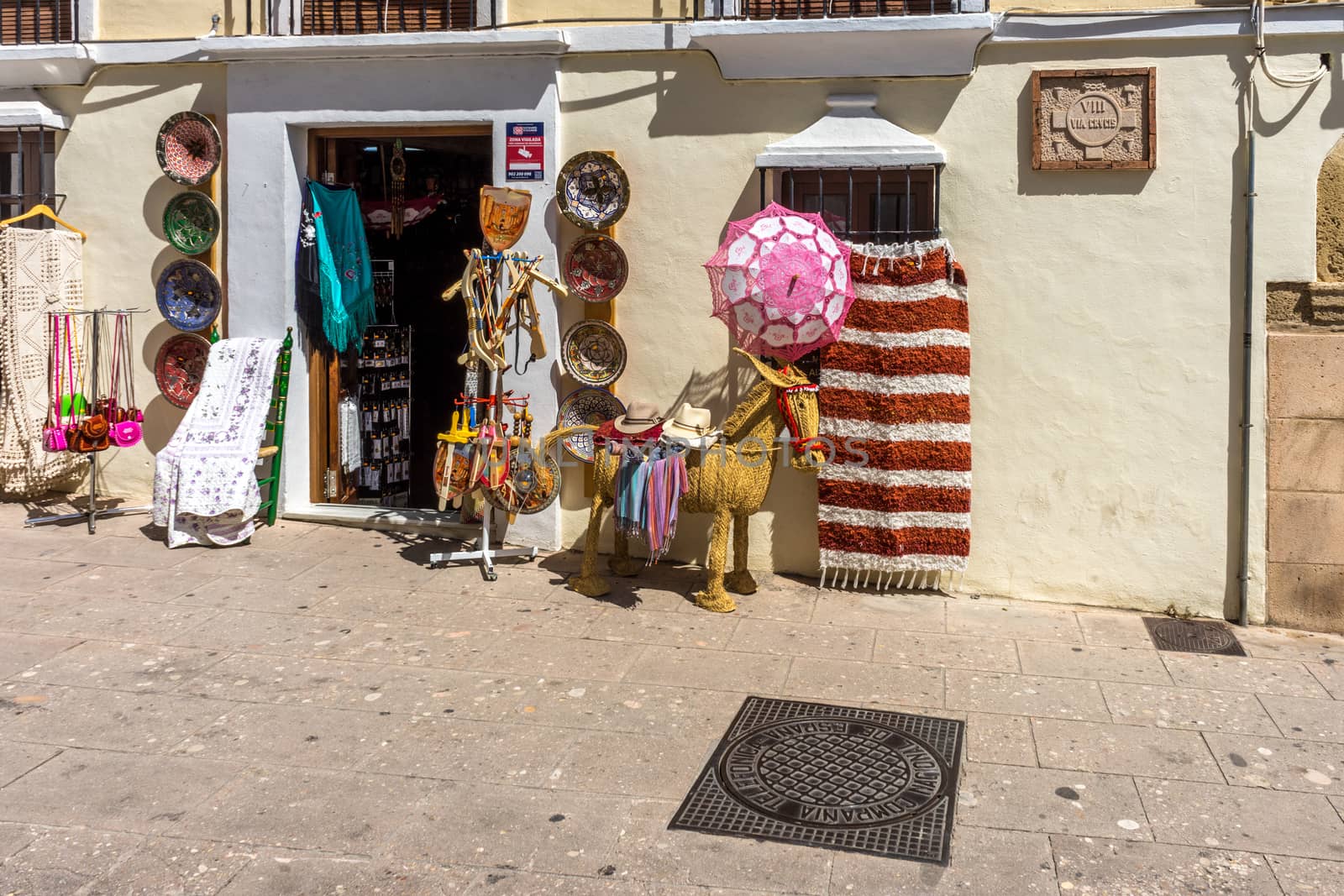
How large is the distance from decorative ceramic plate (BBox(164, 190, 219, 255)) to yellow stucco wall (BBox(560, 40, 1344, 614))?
291 centimetres

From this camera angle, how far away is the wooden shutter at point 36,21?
8.80m

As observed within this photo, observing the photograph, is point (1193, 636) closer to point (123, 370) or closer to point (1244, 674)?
point (1244, 674)

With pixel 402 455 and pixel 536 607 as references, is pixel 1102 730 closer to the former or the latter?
pixel 536 607

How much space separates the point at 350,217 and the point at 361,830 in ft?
17.4

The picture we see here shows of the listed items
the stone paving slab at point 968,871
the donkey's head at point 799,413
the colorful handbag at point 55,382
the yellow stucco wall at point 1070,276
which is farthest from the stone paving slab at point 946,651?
the colorful handbag at point 55,382

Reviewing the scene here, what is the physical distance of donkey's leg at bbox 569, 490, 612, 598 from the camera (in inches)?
293

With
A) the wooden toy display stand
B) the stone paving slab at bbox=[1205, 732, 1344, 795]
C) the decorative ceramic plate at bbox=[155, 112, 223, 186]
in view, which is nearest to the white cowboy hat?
the wooden toy display stand

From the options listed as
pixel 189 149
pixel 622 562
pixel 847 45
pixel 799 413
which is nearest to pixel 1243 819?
pixel 799 413

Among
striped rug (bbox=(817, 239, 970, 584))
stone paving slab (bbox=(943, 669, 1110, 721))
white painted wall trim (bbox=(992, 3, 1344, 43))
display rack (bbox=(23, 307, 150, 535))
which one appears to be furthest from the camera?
display rack (bbox=(23, 307, 150, 535))

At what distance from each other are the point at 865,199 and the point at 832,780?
158 inches

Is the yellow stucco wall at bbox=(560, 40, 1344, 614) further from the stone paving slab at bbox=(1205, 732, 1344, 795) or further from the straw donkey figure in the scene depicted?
the stone paving slab at bbox=(1205, 732, 1344, 795)

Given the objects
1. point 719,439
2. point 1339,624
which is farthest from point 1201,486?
point 719,439

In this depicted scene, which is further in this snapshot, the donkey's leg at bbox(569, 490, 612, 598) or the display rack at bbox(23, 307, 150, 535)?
the display rack at bbox(23, 307, 150, 535)

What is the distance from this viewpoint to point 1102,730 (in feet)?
18.3
